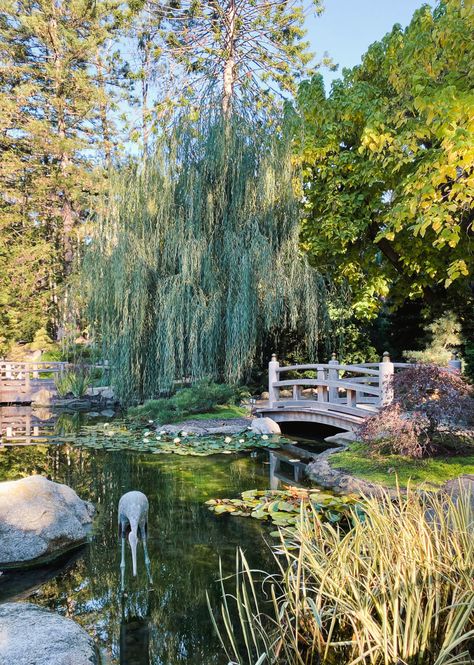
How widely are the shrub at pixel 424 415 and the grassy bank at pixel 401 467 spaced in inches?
4.9

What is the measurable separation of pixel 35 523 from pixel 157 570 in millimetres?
→ 1138

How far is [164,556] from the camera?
4.09 metres

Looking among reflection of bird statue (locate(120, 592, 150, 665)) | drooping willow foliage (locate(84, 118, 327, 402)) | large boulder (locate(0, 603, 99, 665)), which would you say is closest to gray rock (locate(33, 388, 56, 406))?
drooping willow foliage (locate(84, 118, 327, 402))

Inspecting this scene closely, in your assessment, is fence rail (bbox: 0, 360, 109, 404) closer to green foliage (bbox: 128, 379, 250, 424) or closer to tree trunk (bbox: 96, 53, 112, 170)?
green foliage (bbox: 128, 379, 250, 424)

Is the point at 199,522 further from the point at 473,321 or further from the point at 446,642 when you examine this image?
the point at 473,321

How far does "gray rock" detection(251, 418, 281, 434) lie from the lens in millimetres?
9031

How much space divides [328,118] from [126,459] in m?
6.65

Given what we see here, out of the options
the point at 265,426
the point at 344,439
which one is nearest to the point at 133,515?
the point at 344,439

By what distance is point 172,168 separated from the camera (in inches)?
403

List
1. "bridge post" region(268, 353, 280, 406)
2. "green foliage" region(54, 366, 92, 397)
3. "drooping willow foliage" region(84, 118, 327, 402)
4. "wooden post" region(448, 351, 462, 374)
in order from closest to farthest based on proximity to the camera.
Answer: "wooden post" region(448, 351, 462, 374) → "drooping willow foliage" region(84, 118, 327, 402) → "bridge post" region(268, 353, 280, 406) → "green foliage" region(54, 366, 92, 397)

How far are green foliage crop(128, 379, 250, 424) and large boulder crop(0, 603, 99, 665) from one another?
666cm

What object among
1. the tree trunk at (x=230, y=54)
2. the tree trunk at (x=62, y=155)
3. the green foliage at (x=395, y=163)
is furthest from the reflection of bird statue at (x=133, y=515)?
the tree trunk at (x=62, y=155)

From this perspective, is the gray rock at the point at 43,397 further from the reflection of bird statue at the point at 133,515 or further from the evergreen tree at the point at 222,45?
the reflection of bird statue at the point at 133,515

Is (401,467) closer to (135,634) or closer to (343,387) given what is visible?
(343,387)
